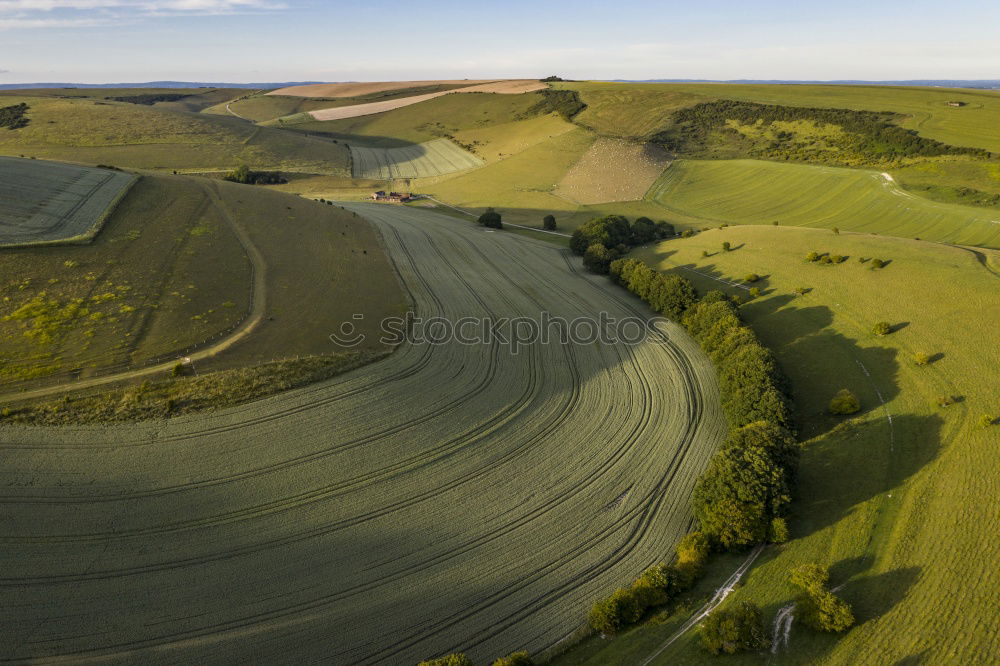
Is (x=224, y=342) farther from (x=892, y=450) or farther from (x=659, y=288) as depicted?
(x=892, y=450)

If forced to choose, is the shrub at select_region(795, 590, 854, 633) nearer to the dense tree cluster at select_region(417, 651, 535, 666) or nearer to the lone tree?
the dense tree cluster at select_region(417, 651, 535, 666)

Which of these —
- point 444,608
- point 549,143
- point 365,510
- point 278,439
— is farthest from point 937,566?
point 549,143

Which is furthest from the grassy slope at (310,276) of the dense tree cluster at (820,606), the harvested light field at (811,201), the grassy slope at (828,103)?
the grassy slope at (828,103)

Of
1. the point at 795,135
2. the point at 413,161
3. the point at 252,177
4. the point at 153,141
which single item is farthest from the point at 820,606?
the point at 153,141

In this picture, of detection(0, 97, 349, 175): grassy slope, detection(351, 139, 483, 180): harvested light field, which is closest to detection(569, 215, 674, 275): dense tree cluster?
detection(351, 139, 483, 180): harvested light field

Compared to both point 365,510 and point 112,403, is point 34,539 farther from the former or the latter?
point 365,510
